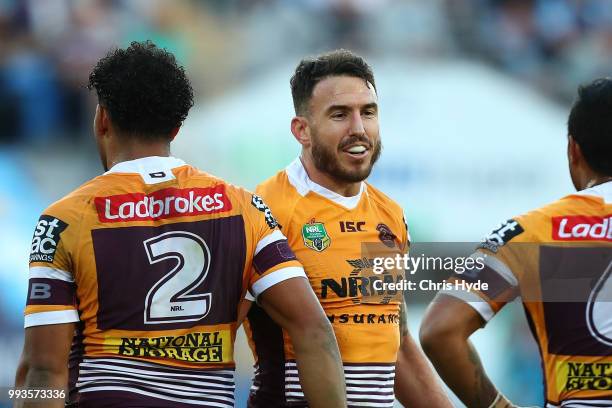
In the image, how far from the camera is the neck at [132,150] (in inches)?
176

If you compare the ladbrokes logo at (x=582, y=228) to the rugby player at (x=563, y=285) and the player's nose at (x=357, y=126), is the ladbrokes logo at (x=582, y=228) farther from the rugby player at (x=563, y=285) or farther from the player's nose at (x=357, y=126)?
the player's nose at (x=357, y=126)

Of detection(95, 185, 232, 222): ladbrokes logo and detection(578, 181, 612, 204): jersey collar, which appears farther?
detection(578, 181, 612, 204): jersey collar

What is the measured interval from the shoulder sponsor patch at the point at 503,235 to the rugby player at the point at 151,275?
87cm

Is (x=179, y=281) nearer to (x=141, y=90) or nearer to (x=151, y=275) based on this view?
(x=151, y=275)

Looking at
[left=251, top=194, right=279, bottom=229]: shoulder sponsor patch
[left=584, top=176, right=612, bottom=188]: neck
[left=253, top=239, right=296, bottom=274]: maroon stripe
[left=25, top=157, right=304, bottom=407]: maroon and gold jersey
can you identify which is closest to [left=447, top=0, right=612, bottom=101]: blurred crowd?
[left=584, top=176, right=612, bottom=188]: neck

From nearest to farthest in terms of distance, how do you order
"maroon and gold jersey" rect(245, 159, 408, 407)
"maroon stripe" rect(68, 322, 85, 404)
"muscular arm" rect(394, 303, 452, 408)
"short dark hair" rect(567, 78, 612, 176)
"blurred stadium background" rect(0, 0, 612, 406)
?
"maroon stripe" rect(68, 322, 85, 404)
"short dark hair" rect(567, 78, 612, 176)
"maroon and gold jersey" rect(245, 159, 408, 407)
"muscular arm" rect(394, 303, 452, 408)
"blurred stadium background" rect(0, 0, 612, 406)

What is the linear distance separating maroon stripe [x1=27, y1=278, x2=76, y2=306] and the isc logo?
156 centimetres

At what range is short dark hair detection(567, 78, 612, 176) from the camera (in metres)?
4.81

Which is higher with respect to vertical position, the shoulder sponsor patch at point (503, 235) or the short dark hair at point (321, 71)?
the short dark hair at point (321, 71)

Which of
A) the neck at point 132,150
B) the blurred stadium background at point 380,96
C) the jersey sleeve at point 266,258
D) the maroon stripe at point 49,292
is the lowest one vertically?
the maroon stripe at point 49,292

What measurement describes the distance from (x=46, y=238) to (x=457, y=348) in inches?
75.3

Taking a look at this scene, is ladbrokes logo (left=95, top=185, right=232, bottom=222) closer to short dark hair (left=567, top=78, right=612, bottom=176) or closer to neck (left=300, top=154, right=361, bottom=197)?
neck (left=300, top=154, right=361, bottom=197)

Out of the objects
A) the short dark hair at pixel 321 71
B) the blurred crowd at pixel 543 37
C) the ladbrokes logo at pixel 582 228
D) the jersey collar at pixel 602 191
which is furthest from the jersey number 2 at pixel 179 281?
the blurred crowd at pixel 543 37

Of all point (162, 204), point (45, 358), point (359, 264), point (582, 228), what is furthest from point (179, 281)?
point (582, 228)
